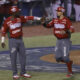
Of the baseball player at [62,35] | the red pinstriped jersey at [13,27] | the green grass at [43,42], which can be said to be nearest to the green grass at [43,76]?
the baseball player at [62,35]

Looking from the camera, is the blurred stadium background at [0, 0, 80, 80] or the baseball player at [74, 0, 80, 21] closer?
the blurred stadium background at [0, 0, 80, 80]

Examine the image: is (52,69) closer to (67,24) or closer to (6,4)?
(67,24)

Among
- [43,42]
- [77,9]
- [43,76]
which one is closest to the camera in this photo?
[43,76]

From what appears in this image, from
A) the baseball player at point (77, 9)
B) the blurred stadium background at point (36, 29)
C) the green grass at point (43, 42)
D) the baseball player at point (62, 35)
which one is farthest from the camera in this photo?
the baseball player at point (77, 9)

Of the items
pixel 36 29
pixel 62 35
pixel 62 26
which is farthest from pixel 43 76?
pixel 36 29

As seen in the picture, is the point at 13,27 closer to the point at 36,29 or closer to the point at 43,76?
the point at 43,76

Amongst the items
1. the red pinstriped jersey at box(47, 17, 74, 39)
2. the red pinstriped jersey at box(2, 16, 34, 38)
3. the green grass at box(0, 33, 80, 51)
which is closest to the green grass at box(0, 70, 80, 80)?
the red pinstriped jersey at box(47, 17, 74, 39)

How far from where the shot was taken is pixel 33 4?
31219 mm

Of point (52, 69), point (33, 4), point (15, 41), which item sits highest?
point (33, 4)

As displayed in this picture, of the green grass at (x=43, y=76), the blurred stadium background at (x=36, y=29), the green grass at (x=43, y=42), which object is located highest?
the blurred stadium background at (x=36, y=29)

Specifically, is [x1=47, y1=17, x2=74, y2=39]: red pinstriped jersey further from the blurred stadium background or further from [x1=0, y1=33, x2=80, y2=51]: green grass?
[x1=0, y1=33, x2=80, y2=51]: green grass

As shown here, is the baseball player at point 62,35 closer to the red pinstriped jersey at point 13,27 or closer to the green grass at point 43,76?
the green grass at point 43,76

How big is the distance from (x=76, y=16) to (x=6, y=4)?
19.2ft

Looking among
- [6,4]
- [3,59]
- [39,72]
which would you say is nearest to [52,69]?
[39,72]
